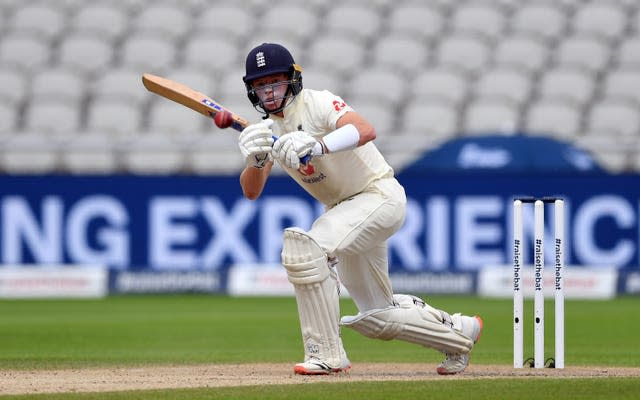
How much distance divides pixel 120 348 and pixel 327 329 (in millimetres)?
3320

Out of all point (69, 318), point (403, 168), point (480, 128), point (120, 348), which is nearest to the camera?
point (120, 348)

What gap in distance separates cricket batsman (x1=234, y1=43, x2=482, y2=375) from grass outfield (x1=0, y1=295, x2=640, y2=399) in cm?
45

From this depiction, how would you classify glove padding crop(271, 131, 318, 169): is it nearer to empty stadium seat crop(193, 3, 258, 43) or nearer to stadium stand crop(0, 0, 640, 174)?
stadium stand crop(0, 0, 640, 174)

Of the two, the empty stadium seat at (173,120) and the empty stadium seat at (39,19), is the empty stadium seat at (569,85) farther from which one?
the empty stadium seat at (39,19)

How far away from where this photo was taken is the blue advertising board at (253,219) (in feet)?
47.5

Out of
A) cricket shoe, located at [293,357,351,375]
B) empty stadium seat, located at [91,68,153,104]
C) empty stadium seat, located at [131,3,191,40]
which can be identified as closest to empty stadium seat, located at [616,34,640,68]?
empty stadium seat, located at [131,3,191,40]

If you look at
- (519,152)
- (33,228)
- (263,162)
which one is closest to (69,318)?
(33,228)

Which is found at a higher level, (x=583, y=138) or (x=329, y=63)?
(x=329, y=63)

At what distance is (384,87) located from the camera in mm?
16688

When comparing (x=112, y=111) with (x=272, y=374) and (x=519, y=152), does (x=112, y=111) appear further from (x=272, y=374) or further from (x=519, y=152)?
(x=272, y=374)

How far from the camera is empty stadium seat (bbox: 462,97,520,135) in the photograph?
16.1m

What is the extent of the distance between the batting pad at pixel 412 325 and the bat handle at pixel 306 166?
0.73 m

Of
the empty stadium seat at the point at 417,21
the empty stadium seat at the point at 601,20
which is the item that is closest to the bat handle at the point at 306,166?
the empty stadium seat at the point at 417,21

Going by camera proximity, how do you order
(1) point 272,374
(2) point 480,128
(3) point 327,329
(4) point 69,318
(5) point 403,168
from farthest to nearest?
(2) point 480,128, (5) point 403,168, (4) point 69,318, (1) point 272,374, (3) point 327,329
